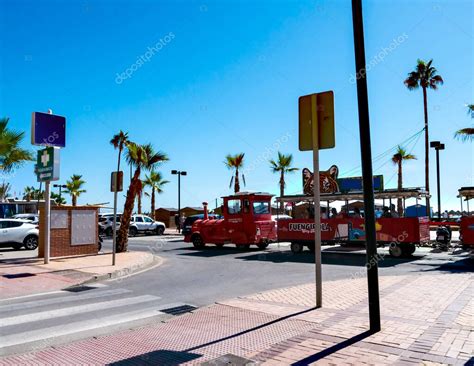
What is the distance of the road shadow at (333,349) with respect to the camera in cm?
439

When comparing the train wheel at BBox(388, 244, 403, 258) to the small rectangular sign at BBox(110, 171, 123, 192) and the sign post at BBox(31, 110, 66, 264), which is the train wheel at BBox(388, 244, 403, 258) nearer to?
the small rectangular sign at BBox(110, 171, 123, 192)

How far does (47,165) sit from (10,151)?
9.70ft

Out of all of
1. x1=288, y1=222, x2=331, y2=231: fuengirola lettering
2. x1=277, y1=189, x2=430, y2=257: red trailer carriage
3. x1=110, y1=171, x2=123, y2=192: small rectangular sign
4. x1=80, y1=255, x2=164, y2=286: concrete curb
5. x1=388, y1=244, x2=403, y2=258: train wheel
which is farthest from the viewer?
x1=288, y1=222, x2=331, y2=231: fuengirola lettering

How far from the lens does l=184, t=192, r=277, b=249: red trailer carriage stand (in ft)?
61.4

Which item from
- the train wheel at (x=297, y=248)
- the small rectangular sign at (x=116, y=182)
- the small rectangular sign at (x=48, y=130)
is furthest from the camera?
the train wheel at (x=297, y=248)

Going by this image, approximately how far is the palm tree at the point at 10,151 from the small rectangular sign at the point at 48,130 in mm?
2058

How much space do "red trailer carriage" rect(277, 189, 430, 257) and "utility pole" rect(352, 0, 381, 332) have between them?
407 inches

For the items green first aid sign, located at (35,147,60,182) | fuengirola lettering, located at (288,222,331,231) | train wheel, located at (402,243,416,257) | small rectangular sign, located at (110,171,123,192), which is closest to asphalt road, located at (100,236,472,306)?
train wheel, located at (402,243,416,257)

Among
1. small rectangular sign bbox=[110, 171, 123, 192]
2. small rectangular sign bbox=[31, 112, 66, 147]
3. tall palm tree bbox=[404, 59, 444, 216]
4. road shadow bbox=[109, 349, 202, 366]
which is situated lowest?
road shadow bbox=[109, 349, 202, 366]

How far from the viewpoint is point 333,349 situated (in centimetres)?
471

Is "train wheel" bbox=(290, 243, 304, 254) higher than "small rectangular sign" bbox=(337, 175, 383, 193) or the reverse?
the reverse

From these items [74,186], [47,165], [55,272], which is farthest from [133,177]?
[74,186]

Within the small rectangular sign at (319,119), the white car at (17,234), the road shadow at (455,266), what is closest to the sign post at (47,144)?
the white car at (17,234)

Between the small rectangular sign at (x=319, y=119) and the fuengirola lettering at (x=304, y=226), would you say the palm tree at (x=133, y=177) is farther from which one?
the small rectangular sign at (x=319, y=119)
